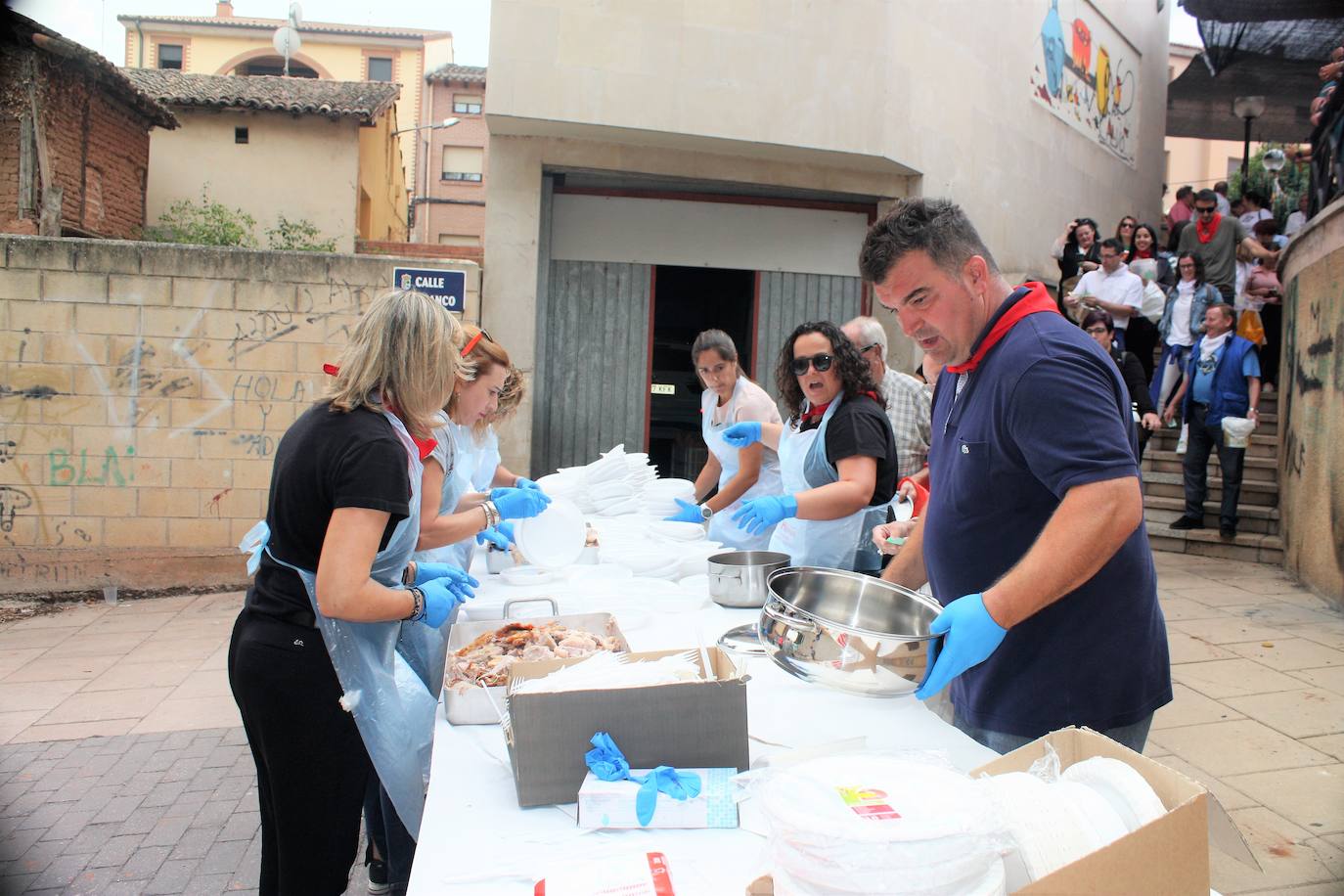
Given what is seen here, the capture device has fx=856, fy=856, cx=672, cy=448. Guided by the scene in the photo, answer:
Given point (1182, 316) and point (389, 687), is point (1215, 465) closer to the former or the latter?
point (1182, 316)

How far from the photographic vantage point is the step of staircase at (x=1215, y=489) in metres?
7.97

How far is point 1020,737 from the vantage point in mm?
1782

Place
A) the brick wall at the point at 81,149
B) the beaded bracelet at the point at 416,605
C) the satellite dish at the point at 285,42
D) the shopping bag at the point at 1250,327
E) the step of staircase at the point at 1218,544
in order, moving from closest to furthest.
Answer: the beaded bracelet at the point at 416,605 → the step of staircase at the point at 1218,544 → the shopping bag at the point at 1250,327 → the brick wall at the point at 81,149 → the satellite dish at the point at 285,42

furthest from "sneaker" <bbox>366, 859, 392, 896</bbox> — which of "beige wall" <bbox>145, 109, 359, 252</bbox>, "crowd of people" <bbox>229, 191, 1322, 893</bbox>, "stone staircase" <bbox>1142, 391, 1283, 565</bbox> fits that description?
"beige wall" <bbox>145, 109, 359, 252</bbox>

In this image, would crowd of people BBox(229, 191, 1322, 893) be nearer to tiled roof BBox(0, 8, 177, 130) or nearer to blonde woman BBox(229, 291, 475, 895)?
blonde woman BBox(229, 291, 475, 895)

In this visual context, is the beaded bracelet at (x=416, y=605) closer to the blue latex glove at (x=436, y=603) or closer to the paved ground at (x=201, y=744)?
the blue latex glove at (x=436, y=603)

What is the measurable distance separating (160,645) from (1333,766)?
246 inches

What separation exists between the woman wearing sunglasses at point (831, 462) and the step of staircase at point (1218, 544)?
5648 millimetres

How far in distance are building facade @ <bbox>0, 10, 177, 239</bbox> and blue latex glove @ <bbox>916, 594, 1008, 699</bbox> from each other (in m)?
10.9

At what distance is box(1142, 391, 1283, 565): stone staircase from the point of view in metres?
7.54

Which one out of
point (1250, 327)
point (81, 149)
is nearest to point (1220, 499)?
point (1250, 327)

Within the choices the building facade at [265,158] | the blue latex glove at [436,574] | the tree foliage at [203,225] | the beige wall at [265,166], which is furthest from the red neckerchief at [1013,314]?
the beige wall at [265,166]

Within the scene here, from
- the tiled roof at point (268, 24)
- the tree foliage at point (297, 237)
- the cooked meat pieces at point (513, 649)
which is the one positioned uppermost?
the tiled roof at point (268, 24)

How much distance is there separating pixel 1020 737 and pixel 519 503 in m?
2.02
